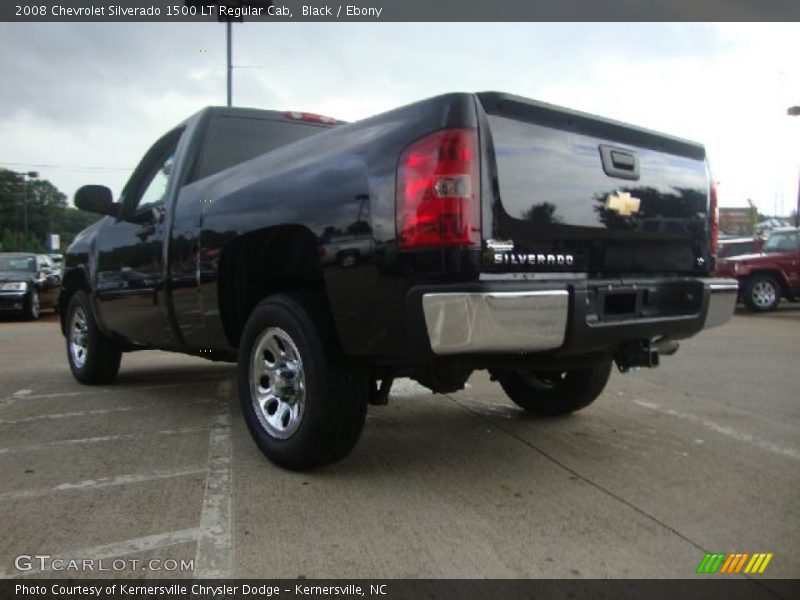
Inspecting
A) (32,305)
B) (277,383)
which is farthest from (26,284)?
(277,383)

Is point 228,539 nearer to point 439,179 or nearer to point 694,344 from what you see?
point 439,179

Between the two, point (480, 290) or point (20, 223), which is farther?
point (20, 223)

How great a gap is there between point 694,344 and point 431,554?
7.04 metres

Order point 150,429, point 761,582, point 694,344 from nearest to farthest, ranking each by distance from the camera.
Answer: point 761,582 → point 150,429 → point 694,344

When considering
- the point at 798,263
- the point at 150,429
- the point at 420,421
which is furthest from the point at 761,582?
the point at 798,263

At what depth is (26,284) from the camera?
14.4 meters

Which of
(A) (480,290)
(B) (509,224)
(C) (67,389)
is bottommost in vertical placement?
(C) (67,389)

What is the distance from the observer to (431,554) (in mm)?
2533

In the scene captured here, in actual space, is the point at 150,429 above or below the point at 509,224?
below

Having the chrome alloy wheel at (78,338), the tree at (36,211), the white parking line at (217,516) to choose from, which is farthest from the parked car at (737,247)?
the tree at (36,211)

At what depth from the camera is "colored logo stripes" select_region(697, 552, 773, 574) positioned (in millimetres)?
2439

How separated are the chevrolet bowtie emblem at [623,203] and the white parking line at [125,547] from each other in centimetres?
230

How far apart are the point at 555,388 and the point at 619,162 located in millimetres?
1778

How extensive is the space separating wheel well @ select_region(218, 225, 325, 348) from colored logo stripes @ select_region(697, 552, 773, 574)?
Answer: 2.10 m
